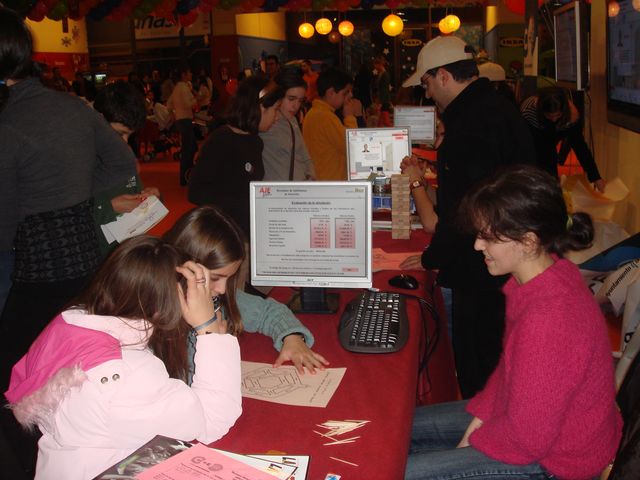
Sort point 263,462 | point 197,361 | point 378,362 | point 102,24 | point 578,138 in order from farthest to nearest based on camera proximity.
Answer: point 102,24 < point 578,138 < point 378,362 < point 197,361 < point 263,462

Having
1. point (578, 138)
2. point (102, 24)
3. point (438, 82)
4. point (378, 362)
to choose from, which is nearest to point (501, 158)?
point (438, 82)

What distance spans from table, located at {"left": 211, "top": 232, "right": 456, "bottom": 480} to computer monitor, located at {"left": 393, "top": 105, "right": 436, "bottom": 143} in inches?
149

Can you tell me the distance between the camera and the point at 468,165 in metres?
2.42

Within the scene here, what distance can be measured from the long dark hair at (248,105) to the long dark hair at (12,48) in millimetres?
1254

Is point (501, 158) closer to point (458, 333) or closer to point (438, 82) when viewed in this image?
point (438, 82)

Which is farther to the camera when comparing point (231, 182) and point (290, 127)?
point (290, 127)

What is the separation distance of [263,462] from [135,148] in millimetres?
10575

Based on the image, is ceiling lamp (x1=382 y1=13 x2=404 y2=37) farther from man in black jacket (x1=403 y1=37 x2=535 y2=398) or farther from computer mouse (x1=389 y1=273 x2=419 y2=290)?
computer mouse (x1=389 y1=273 x2=419 y2=290)

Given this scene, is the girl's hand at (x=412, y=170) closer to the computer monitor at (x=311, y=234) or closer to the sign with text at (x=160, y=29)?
the computer monitor at (x=311, y=234)

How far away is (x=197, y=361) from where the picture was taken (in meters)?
1.40

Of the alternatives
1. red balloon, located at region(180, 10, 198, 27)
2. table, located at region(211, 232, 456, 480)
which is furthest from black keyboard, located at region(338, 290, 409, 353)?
red balloon, located at region(180, 10, 198, 27)

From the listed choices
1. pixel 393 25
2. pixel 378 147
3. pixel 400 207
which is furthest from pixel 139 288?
pixel 393 25

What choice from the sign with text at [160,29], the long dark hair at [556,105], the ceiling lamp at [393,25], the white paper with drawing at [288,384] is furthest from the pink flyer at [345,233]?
the sign with text at [160,29]

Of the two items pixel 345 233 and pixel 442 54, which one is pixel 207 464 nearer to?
A: pixel 345 233
